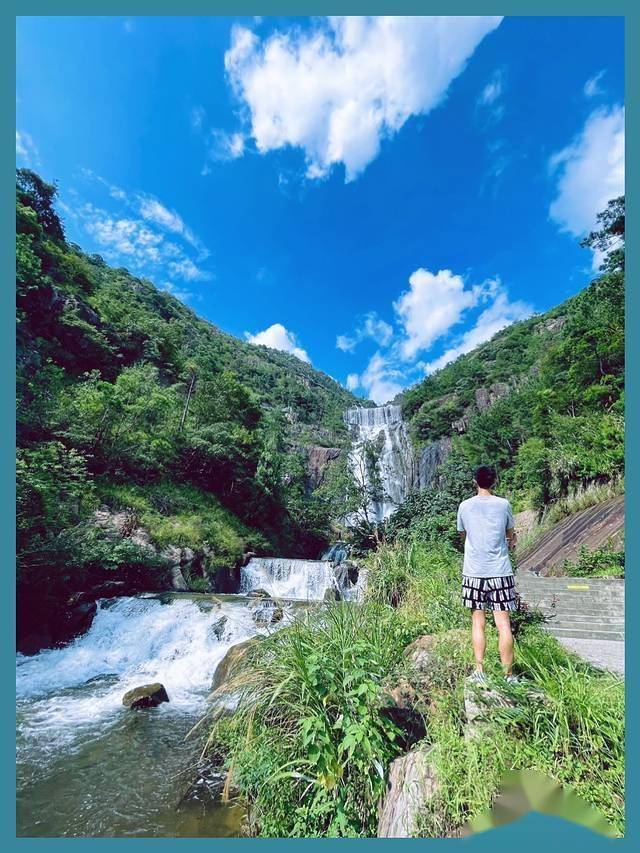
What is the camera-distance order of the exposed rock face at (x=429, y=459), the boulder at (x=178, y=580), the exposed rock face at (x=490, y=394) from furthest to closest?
1. the exposed rock face at (x=490, y=394)
2. the exposed rock face at (x=429, y=459)
3. the boulder at (x=178, y=580)

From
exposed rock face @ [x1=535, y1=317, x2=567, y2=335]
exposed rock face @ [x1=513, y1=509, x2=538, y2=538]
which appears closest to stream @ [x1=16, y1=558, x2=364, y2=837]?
exposed rock face @ [x1=513, y1=509, x2=538, y2=538]

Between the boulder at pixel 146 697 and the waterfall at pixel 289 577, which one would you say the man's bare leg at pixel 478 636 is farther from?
the waterfall at pixel 289 577

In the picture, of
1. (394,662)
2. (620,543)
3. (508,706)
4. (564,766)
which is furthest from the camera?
(620,543)

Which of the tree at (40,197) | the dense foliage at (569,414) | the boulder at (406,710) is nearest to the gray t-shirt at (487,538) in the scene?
the boulder at (406,710)

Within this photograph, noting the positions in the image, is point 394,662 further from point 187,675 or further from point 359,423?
point 359,423

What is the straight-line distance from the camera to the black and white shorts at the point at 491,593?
2547mm

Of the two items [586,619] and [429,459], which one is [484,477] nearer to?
[586,619]

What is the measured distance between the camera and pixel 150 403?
1623cm

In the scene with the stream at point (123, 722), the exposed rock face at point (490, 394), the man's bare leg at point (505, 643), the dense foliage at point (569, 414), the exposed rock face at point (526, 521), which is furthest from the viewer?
the exposed rock face at point (490, 394)

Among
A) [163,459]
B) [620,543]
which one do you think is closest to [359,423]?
[163,459]

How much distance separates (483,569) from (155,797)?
3.80m

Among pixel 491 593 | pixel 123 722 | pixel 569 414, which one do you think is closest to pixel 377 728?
pixel 491 593

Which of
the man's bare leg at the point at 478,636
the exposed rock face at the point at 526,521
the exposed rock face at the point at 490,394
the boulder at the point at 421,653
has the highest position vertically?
the exposed rock face at the point at 490,394

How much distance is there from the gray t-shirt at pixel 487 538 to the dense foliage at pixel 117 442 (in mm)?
7968
